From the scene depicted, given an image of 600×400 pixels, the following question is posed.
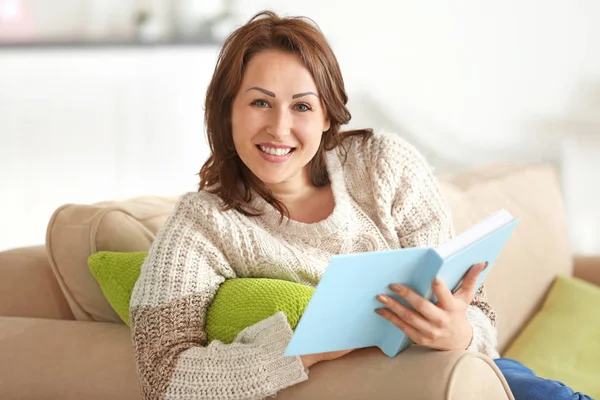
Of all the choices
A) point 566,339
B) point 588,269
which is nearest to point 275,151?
point 566,339

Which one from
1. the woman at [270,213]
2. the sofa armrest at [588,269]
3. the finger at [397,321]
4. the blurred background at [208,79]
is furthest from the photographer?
the blurred background at [208,79]

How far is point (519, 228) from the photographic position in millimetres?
2461

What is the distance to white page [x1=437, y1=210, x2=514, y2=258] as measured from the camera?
3.97 ft

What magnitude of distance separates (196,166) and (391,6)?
111 centimetres

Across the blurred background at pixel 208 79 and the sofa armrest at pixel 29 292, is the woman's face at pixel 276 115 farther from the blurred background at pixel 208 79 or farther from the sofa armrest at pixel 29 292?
the blurred background at pixel 208 79

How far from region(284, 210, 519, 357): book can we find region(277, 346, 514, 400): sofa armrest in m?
0.03

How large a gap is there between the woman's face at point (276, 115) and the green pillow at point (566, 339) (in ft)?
2.96

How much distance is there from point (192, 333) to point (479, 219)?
112 cm

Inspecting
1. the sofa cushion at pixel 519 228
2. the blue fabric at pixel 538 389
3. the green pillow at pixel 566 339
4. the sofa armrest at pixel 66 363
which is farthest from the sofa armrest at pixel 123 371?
the sofa cushion at pixel 519 228

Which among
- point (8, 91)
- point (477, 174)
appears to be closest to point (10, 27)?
point (8, 91)

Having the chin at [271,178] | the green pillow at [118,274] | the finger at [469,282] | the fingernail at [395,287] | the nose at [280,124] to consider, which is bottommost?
the green pillow at [118,274]

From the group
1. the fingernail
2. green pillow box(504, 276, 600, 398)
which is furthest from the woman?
green pillow box(504, 276, 600, 398)

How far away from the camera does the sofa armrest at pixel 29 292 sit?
181 cm

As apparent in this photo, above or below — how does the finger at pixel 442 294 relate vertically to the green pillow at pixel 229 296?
above
